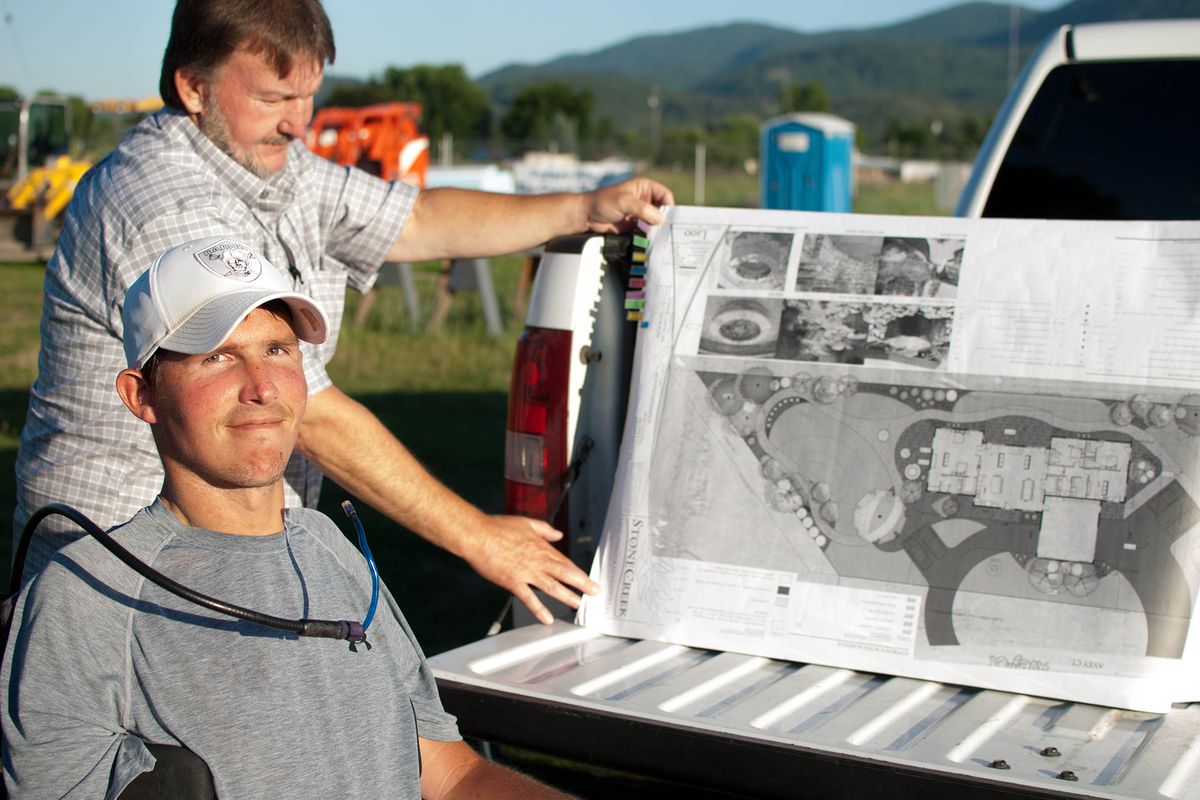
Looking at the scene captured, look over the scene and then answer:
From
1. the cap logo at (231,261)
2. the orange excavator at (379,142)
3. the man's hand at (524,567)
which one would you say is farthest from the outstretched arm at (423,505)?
the orange excavator at (379,142)

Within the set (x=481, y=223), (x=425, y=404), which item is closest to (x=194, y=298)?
(x=481, y=223)

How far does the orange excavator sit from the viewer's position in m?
15.3

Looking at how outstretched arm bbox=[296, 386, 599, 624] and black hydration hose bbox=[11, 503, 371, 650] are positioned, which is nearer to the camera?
black hydration hose bbox=[11, 503, 371, 650]

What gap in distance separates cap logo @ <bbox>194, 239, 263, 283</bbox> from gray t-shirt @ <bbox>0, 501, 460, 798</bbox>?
0.38m

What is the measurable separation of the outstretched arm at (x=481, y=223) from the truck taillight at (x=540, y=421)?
0.50 meters

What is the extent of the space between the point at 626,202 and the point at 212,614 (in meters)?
1.71

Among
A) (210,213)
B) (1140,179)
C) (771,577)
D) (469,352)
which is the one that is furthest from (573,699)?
(469,352)

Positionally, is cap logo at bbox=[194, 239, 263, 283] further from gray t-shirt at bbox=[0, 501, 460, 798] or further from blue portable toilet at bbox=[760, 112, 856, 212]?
blue portable toilet at bbox=[760, 112, 856, 212]

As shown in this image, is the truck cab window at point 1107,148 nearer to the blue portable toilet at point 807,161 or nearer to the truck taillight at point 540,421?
the truck taillight at point 540,421

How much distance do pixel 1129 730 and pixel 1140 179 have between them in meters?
2.32

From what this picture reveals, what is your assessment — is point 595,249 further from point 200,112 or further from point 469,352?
point 469,352

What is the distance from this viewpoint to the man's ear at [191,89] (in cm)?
299

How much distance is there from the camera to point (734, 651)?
9.23 ft

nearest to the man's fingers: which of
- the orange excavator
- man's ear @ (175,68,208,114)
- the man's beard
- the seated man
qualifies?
the seated man
